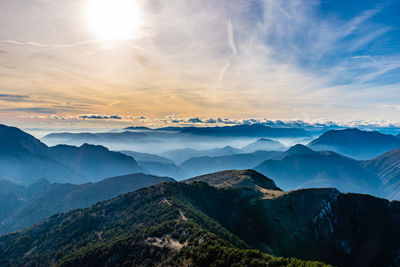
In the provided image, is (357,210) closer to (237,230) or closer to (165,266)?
(237,230)

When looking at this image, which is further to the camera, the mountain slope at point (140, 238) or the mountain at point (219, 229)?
the mountain at point (219, 229)

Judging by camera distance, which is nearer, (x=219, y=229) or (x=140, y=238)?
(x=140, y=238)

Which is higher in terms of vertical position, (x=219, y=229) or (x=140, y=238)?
(x=140, y=238)

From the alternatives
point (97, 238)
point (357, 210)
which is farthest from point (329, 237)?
point (97, 238)
